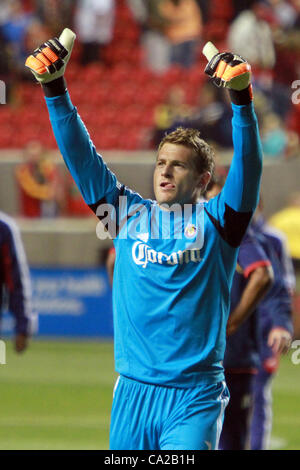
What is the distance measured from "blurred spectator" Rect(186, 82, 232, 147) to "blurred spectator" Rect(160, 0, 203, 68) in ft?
10.5

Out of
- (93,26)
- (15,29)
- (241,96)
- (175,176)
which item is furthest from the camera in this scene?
(15,29)

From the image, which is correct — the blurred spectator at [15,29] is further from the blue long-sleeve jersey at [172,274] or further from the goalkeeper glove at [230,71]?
the goalkeeper glove at [230,71]

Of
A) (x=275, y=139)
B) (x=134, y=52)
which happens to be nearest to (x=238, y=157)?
(x=275, y=139)

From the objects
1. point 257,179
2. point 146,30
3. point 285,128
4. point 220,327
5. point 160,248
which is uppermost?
point 146,30

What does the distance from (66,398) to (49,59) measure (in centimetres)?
742

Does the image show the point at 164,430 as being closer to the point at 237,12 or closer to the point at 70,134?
the point at 70,134

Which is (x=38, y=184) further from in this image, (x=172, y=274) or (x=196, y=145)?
(x=172, y=274)

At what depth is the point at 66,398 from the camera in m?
11.1

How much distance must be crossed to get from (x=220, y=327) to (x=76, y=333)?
10.6 meters

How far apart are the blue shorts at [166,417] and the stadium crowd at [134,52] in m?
13.7

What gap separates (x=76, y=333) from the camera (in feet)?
48.5

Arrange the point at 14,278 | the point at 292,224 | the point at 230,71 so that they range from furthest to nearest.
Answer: the point at 292,224 → the point at 14,278 → the point at 230,71

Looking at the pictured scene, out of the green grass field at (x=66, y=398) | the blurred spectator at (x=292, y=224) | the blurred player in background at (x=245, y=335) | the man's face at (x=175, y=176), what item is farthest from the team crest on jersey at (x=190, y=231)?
the blurred spectator at (x=292, y=224)

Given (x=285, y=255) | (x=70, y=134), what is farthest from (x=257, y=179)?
(x=285, y=255)
